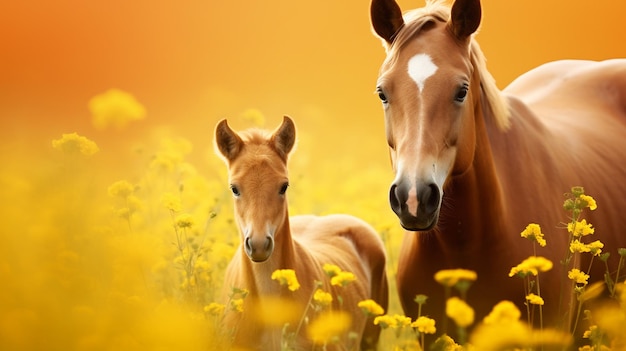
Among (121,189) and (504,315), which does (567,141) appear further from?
(121,189)

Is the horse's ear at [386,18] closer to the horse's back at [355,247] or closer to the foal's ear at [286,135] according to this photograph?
the foal's ear at [286,135]

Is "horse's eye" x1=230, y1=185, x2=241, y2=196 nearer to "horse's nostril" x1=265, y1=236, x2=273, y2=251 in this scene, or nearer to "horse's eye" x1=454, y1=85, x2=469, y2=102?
"horse's nostril" x1=265, y1=236, x2=273, y2=251

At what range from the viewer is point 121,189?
19.3 feet

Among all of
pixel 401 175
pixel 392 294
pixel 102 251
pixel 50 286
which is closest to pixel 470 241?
pixel 401 175

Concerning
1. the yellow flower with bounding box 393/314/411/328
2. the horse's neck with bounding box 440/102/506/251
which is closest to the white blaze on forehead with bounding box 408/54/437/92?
the horse's neck with bounding box 440/102/506/251

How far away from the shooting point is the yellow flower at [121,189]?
5.84m

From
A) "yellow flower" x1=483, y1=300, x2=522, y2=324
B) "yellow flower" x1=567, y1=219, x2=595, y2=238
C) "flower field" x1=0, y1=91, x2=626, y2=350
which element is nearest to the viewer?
"flower field" x1=0, y1=91, x2=626, y2=350

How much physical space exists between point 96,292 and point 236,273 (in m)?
3.40

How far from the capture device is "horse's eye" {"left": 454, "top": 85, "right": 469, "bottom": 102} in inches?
166

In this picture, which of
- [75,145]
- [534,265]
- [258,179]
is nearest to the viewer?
[534,265]

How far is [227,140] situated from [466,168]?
1.92m

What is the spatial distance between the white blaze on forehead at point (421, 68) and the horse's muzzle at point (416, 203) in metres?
0.57

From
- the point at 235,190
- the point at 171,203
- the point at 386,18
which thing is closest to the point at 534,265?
the point at 386,18

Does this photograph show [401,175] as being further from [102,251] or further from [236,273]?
[236,273]
